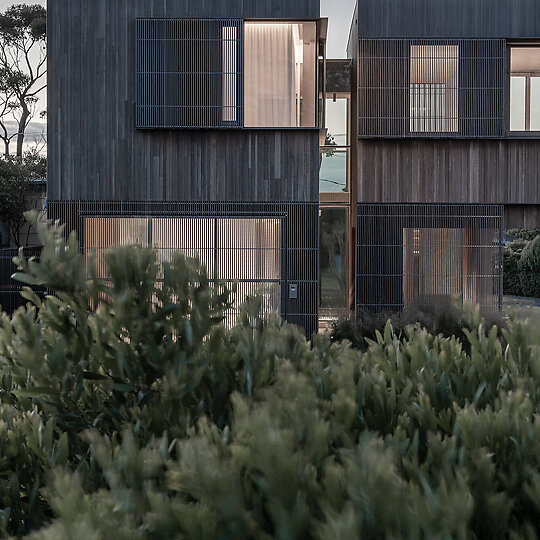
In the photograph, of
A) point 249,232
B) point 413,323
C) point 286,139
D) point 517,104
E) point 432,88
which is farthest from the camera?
point 517,104

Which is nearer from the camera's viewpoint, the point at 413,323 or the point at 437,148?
the point at 413,323

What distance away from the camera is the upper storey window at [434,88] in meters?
12.2

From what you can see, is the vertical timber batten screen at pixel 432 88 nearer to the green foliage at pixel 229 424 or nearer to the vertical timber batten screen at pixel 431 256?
the vertical timber batten screen at pixel 431 256

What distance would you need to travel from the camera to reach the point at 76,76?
11477 millimetres

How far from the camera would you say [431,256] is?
12.3m

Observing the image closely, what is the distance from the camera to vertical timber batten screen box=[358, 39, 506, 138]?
12.1 metres

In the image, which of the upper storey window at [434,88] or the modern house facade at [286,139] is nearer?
the modern house facade at [286,139]

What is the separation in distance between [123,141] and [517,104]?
861 centimetres

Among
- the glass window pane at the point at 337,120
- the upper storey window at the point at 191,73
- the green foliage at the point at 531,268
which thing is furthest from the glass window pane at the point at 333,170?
the green foliage at the point at 531,268

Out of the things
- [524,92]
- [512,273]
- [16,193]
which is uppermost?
[524,92]

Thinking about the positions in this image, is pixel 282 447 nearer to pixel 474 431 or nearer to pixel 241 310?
pixel 474 431

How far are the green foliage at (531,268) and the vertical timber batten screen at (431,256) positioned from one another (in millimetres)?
14489

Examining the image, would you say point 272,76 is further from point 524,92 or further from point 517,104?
point 524,92

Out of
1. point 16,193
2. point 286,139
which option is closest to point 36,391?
point 286,139
